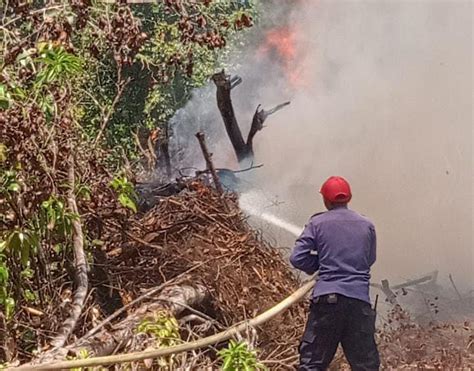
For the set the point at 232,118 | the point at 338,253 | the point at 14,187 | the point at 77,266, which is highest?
the point at 14,187

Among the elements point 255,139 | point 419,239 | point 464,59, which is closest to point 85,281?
point 419,239

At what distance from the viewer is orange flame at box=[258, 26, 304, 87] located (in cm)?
1591

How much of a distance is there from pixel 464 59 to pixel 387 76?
1265 mm

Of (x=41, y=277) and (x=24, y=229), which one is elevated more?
(x=24, y=229)

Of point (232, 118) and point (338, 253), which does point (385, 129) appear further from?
point (338, 253)

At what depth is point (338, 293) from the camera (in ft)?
16.1

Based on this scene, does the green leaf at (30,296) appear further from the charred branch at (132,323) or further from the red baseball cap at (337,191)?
the red baseball cap at (337,191)

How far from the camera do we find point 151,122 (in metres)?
13.4

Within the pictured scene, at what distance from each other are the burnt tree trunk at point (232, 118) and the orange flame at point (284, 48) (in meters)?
2.09

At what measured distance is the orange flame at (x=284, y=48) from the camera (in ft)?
52.2

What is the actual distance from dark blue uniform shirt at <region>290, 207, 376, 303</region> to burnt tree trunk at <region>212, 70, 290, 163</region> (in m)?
5.33

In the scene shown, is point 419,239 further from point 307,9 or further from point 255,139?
point 307,9

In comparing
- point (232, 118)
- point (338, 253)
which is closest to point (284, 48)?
point (232, 118)

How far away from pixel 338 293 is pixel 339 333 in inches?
→ 10.4
